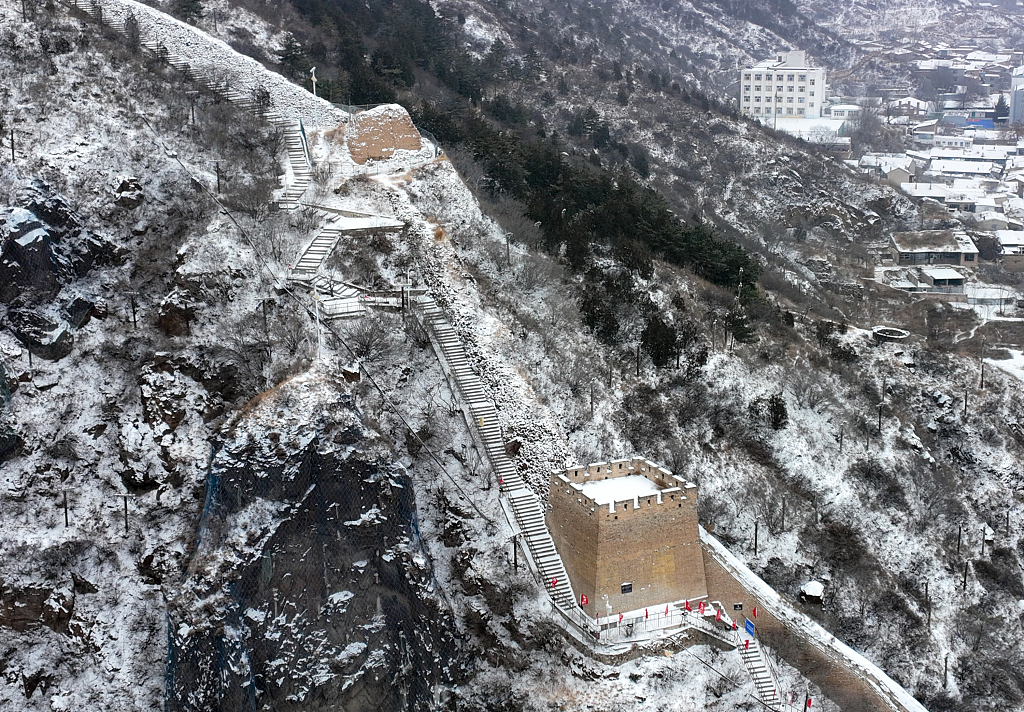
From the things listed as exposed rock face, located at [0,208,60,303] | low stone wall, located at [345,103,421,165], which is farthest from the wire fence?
low stone wall, located at [345,103,421,165]

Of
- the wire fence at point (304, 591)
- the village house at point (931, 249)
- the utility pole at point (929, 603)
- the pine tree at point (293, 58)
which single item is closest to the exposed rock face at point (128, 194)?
the wire fence at point (304, 591)

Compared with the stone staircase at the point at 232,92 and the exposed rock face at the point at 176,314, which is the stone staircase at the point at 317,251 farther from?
the exposed rock face at the point at 176,314

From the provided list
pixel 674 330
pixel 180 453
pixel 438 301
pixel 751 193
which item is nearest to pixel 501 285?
pixel 438 301

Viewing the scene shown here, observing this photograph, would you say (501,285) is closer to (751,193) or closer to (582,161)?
(582,161)

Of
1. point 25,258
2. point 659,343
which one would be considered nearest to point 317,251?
point 25,258

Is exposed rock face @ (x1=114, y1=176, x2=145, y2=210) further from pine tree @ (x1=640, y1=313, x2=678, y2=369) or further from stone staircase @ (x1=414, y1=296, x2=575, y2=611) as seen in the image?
pine tree @ (x1=640, y1=313, x2=678, y2=369)

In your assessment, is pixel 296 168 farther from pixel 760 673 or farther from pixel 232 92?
pixel 760 673

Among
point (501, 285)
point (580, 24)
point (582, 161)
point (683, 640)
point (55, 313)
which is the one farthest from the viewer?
point (580, 24)
